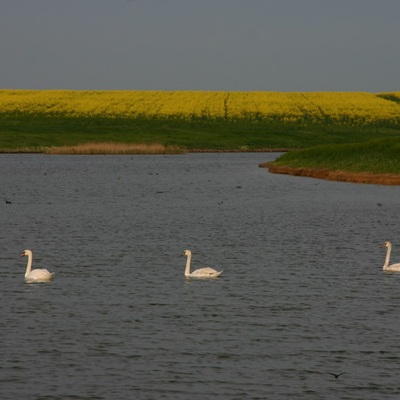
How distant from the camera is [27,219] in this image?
5116 cm

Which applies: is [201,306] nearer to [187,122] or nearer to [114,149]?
[114,149]

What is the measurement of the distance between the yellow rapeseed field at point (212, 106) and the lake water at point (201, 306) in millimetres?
113308

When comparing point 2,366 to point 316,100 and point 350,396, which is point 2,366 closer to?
point 350,396

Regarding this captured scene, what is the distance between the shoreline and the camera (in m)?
76.7

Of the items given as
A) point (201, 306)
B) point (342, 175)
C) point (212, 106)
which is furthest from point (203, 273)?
point (212, 106)

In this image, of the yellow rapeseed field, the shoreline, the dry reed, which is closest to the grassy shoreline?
the yellow rapeseed field

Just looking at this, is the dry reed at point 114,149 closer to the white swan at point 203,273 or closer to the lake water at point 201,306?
the lake water at point 201,306

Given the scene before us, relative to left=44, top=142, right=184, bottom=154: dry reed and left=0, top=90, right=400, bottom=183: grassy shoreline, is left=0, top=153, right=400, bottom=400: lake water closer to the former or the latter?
left=0, top=90, right=400, bottom=183: grassy shoreline

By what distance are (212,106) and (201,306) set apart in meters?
157

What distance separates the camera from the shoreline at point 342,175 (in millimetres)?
76713

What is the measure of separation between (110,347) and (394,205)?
133 ft

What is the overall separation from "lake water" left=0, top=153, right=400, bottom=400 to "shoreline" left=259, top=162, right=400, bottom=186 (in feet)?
65.2

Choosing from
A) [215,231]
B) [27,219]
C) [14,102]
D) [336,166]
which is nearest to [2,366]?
[215,231]

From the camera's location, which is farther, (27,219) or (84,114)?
(84,114)
